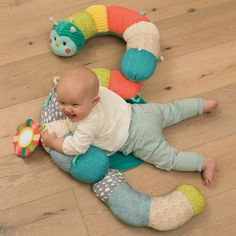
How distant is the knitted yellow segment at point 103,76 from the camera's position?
1263mm

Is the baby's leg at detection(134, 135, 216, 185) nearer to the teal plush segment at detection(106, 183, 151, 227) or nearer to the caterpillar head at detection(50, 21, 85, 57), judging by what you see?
the teal plush segment at detection(106, 183, 151, 227)

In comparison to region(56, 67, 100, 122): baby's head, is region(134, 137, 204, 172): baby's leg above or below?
below

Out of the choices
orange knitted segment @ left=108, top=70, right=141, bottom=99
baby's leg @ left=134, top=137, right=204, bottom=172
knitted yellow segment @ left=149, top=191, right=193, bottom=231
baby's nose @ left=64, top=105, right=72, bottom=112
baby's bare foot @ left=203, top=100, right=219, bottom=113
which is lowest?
knitted yellow segment @ left=149, top=191, right=193, bottom=231

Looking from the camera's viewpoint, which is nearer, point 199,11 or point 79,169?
point 79,169

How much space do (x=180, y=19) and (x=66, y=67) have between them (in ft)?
1.64

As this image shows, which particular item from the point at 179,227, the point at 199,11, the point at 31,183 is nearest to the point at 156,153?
the point at 179,227

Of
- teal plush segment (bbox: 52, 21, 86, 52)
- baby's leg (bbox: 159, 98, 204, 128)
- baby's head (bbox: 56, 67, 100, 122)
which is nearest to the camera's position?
baby's head (bbox: 56, 67, 100, 122)

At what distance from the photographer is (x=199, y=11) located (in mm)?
1567

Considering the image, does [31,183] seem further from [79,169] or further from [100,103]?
[100,103]

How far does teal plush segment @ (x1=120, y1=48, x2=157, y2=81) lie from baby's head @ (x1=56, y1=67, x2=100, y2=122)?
268 mm

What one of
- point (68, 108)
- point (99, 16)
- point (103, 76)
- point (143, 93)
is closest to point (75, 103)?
point (68, 108)

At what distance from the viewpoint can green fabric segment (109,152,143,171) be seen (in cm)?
118

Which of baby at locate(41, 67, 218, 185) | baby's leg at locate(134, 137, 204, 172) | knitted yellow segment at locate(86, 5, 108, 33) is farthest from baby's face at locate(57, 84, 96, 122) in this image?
knitted yellow segment at locate(86, 5, 108, 33)

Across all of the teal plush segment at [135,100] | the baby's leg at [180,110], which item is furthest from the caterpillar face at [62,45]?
the baby's leg at [180,110]
